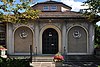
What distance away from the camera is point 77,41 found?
3064 centimetres

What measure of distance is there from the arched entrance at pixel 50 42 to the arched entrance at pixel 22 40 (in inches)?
75.1

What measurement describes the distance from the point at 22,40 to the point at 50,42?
3.53 meters

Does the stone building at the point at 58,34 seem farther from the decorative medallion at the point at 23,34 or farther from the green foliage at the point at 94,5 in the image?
the green foliage at the point at 94,5

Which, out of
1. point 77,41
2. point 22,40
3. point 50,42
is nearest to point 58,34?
point 50,42

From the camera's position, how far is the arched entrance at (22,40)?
30.6 m

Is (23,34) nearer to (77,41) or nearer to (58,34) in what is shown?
(58,34)

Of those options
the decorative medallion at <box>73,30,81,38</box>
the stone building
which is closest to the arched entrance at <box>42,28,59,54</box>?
the stone building

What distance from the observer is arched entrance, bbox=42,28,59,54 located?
3167 cm

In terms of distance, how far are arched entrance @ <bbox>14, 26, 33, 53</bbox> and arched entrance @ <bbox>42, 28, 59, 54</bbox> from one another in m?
1.91

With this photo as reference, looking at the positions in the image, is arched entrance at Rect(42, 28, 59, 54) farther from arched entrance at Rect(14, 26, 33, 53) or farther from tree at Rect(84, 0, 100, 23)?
tree at Rect(84, 0, 100, 23)

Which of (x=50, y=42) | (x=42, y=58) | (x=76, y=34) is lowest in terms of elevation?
(x=42, y=58)

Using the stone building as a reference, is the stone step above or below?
below

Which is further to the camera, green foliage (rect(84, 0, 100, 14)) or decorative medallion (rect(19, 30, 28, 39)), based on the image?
decorative medallion (rect(19, 30, 28, 39))

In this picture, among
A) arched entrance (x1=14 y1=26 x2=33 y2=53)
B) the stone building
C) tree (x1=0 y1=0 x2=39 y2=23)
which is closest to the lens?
tree (x1=0 y1=0 x2=39 y2=23)
